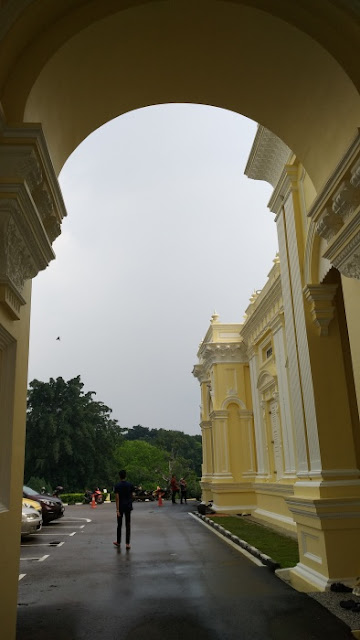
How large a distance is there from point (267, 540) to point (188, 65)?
10.2 metres

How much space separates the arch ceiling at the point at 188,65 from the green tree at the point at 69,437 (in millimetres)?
33415

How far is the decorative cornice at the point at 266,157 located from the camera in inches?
362

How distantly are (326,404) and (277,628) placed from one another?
9.83 feet

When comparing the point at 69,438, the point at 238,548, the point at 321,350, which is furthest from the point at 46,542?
the point at 69,438

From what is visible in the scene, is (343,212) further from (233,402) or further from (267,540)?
(233,402)

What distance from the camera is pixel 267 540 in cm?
1198

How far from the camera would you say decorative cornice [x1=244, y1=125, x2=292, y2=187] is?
30.2 feet

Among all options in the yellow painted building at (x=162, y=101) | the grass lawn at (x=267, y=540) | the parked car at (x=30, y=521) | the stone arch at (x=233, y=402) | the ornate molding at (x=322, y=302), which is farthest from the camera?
the stone arch at (x=233, y=402)

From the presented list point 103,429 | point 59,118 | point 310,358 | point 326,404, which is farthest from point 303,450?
point 103,429

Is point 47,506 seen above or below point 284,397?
below

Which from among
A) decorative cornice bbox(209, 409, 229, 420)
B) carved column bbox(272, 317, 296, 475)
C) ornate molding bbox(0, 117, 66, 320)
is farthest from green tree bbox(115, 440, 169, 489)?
ornate molding bbox(0, 117, 66, 320)

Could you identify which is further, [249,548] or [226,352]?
[226,352]

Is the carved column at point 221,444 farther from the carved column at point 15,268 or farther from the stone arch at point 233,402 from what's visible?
the carved column at point 15,268

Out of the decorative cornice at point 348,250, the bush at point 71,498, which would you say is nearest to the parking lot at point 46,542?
the decorative cornice at point 348,250
